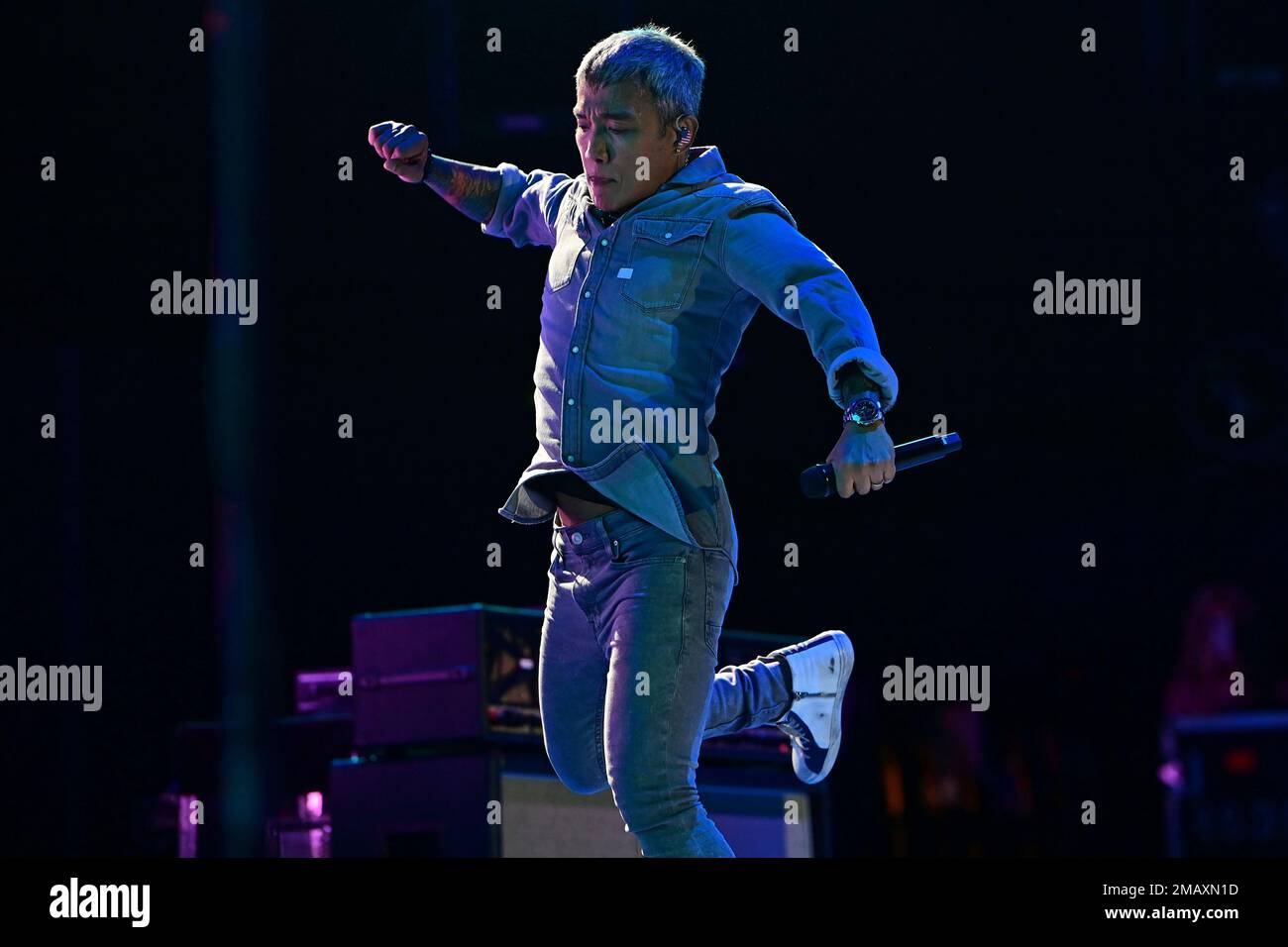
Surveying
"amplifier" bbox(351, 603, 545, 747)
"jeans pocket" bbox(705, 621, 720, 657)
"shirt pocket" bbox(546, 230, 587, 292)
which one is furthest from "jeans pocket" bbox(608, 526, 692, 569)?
"amplifier" bbox(351, 603, 545, 747)

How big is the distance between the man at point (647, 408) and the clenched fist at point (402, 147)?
0.38 m

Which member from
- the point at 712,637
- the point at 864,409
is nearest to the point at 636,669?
the point at 712,637

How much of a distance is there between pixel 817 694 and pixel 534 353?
6.58 feet

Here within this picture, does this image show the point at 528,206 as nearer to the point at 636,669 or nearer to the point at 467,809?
the point at 636,669

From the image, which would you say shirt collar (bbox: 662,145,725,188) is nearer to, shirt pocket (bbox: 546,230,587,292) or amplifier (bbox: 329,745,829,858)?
shirt pocket (bbox: 546,230,587,292)

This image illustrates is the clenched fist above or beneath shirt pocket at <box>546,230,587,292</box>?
above

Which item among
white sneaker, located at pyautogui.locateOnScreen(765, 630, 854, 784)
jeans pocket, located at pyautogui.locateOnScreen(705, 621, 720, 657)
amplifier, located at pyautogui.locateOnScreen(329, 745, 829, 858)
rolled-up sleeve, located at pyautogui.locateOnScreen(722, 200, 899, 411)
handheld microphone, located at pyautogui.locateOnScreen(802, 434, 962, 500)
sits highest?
rolled-up sleeve, located at pyautogui.locateOnScreen(722, 200, 899, 411)

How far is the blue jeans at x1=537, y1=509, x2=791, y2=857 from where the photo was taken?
3504 mm

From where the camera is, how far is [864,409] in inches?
132

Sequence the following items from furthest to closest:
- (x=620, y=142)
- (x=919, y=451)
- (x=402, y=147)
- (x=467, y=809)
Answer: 1. (x=467, y=809)
2. (x=402, y=147)
3. (x=620, y=142)
4. (x=919, y=451)

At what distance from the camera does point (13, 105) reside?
5.45 metres

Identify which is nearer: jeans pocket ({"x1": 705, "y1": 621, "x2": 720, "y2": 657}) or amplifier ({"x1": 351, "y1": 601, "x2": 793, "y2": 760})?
jeans pocket ({"x1": 705, "y1": 621, "x2": 720, "y2": 657})

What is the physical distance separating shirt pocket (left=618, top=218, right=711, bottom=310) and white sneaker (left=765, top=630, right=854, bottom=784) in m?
0.84

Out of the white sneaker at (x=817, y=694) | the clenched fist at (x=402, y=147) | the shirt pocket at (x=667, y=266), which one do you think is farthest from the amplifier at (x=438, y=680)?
the shirt pocket at (x=667, y=266)
